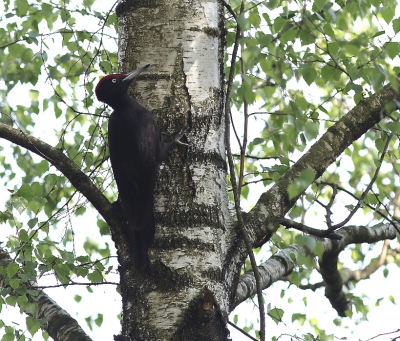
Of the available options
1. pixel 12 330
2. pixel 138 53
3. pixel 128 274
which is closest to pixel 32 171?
pixel 12 330

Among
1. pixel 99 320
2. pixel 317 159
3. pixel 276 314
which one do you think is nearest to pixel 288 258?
pixel 276 314

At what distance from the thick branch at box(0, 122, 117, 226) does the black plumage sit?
113 mm

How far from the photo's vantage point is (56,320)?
265cm

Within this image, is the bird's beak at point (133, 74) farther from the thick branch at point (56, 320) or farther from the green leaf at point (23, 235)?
the thick branch at point (56, 320)

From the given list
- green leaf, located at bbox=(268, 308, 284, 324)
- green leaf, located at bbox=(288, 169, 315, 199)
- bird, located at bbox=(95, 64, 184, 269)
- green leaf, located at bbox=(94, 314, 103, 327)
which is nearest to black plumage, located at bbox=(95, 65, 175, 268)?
bird, located at bbox=(95, 64, 184, 269)

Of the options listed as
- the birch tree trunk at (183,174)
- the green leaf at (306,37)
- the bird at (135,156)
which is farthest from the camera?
the bird at (135,156)

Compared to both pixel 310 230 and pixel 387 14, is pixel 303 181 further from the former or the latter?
pixel 387 14

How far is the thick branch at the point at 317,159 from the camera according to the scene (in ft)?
7.67

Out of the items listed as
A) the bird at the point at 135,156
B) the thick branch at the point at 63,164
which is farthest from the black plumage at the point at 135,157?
the thick branch at the point at 63,164

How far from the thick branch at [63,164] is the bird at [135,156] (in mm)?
113

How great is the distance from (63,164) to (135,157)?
22.9 inches

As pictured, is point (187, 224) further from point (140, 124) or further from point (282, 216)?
point (140, 124)

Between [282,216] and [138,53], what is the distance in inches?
38.8

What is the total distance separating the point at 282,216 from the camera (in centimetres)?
237
